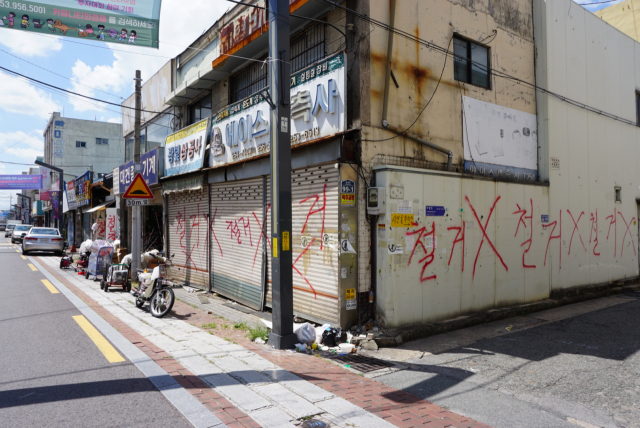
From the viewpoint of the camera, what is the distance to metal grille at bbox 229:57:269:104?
10727mm

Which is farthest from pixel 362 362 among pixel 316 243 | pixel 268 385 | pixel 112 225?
pixel 112 225

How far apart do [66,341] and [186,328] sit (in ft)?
6.26

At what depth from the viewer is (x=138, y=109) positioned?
1327 centimetres

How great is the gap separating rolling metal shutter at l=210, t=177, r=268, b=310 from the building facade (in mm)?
55

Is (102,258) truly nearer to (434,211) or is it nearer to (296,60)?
(296,60)

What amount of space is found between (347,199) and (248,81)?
5826 mm

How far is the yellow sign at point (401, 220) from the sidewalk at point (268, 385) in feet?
8.65

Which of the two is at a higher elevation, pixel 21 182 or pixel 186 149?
pixel 21 182

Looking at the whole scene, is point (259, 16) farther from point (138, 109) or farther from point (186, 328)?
point (186, 328)

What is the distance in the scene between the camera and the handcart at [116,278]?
38.1 feet

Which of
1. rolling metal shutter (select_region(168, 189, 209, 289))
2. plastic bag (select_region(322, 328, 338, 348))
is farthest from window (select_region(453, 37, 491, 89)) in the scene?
rolling metal shutter (select_region(168, 189, 209, 289))

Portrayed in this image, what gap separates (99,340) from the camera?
6578 mm

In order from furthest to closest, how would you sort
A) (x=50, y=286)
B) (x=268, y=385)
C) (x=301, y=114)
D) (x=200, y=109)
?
(x=200, y=109) < (x=50, y=286) < (x=301, y=114) < (x=268, y=385)

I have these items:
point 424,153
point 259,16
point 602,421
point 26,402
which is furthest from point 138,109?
point 602,421
